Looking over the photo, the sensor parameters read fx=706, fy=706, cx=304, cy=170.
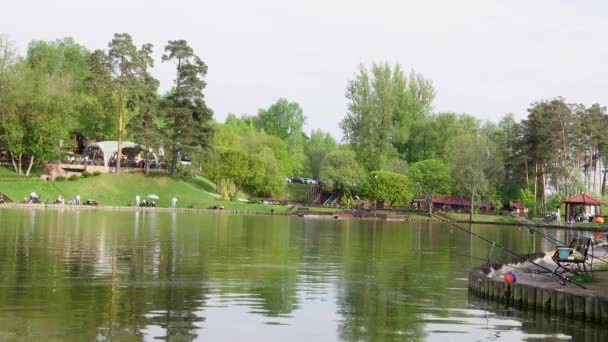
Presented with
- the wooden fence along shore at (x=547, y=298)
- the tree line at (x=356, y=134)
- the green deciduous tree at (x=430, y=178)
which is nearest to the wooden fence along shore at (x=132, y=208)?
the tree line at (x=356, y=134)

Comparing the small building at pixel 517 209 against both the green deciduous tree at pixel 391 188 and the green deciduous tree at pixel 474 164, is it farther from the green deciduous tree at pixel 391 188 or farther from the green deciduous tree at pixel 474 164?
the green deciduous tree at pixel 391 188

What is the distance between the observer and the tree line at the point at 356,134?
284 feet

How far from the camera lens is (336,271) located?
2508 centimetres

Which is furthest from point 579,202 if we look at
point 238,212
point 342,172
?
point 238,212

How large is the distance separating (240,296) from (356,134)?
8375 centimetres

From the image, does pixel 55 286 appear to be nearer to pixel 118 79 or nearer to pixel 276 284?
pixel 276 284

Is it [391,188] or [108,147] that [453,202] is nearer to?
[391,188]

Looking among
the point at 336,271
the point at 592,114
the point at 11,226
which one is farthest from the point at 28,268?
the point at 592,114

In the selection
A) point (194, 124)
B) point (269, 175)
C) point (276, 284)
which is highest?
point (194, 124)

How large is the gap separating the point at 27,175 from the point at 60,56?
163 feet

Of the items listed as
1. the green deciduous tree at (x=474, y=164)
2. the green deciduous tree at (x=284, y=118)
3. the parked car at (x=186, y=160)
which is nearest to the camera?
the green deciduous tree at (x=474, y=164)

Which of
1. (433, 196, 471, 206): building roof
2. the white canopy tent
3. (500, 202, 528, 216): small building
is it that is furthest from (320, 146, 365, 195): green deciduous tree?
the white canopy tent

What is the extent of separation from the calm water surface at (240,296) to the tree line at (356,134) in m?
55.5

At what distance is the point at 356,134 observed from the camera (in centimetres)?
10150
